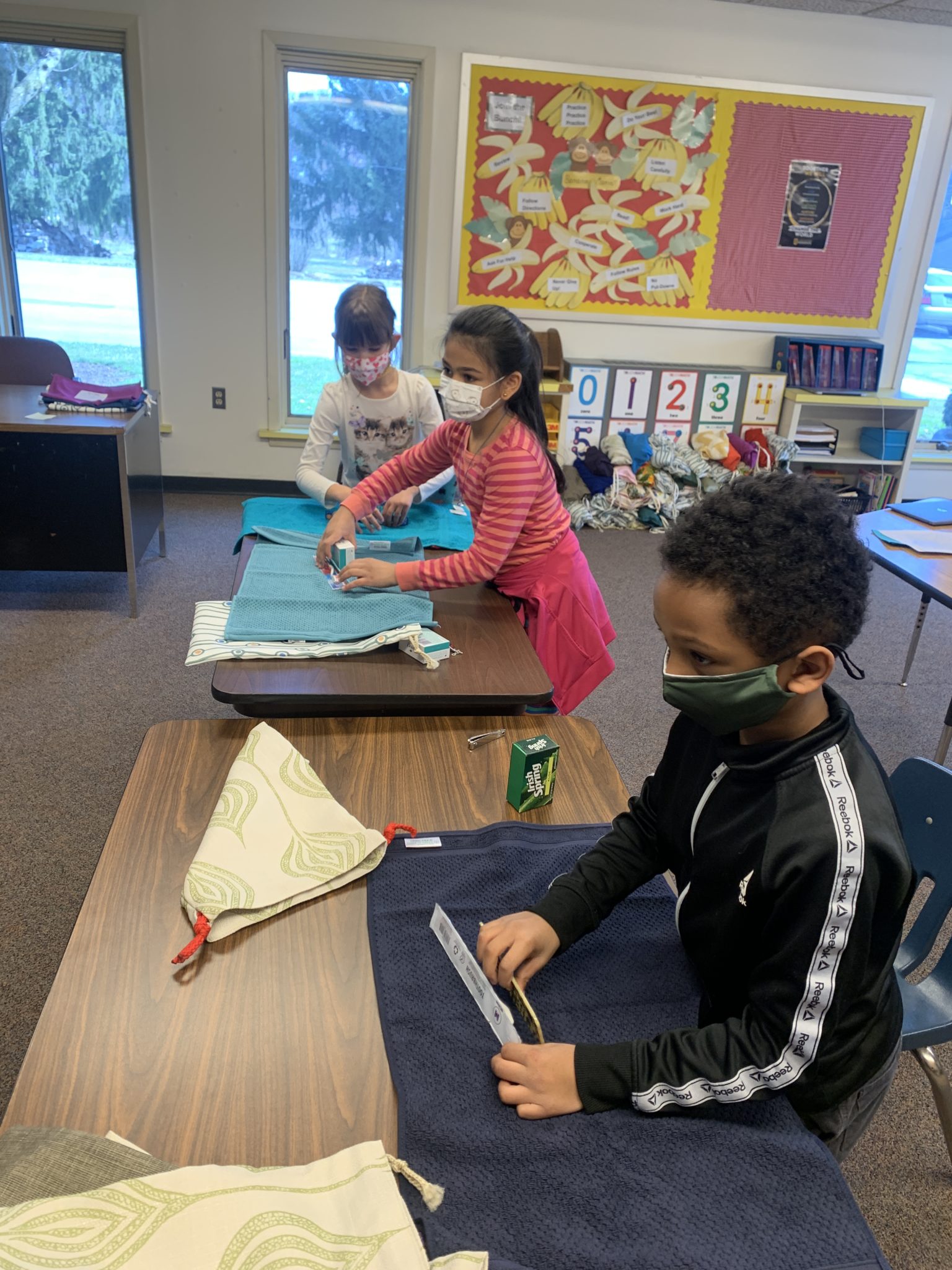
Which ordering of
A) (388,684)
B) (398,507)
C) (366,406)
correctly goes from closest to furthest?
(388,684), (398,507), (366,406)

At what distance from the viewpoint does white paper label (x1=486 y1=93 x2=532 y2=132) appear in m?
4.34

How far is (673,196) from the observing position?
4.62 metres

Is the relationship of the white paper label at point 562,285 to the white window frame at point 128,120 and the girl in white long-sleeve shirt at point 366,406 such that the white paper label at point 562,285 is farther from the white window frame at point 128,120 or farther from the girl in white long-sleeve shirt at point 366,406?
the girl in white long-sleeve shirt at point 366,406

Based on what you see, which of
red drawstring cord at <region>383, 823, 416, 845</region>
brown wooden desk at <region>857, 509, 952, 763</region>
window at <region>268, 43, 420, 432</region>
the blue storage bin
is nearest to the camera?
red drawstring cord at <region>383, 823, 416, 845</region>

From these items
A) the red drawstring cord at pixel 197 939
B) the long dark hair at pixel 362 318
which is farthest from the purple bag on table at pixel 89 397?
the red drawstring cord at pixel 197 939

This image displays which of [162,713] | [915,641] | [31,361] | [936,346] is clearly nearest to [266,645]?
[162,713]

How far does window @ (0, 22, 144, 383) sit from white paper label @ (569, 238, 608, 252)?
2.19m

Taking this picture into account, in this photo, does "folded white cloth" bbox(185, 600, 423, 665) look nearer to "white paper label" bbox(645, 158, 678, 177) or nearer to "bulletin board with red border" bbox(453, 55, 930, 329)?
"bulletin board with red border" bbox(453, 55, 930, 329)

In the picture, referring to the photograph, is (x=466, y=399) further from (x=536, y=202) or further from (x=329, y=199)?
(x=329, y=199)

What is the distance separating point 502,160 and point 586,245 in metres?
0.58

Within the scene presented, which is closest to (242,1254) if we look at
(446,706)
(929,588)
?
(446,706)

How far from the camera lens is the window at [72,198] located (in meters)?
4.23

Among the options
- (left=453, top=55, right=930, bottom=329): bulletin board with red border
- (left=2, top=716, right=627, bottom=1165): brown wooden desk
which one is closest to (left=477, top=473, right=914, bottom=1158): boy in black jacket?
(left=2, top=716, right=627, bottom=1165): brown wooden desk

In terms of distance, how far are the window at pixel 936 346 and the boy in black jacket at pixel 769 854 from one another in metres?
5.09
